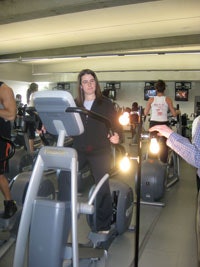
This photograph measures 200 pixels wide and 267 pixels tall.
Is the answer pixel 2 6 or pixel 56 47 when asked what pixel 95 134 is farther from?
pixel 56 47

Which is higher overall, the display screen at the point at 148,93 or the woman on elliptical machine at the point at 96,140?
the display screen at the point at 148,93

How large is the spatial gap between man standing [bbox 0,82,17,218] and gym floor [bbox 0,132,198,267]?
501 millimetres

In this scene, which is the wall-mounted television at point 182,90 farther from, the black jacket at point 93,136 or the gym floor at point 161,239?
the black jacket at point 93,136

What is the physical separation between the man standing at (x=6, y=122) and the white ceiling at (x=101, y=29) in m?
2.59

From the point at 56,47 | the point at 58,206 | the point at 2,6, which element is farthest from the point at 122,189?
the point at 56,47

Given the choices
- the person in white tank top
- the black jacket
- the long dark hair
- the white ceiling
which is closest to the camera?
the black jacket

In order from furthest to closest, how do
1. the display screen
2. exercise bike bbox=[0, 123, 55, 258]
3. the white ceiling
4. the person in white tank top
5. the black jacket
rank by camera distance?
1. the display screen
2. the white ceiling
3. the person in white tank top
4. exercise bike bbox=[0, 123, 55, 258]
5. the black jacket

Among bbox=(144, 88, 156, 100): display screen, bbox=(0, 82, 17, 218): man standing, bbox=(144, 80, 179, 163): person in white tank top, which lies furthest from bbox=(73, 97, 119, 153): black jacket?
bbox=(144, 88, 156, 100): display screen

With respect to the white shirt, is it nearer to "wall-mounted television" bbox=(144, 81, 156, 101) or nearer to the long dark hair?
the long dark hair

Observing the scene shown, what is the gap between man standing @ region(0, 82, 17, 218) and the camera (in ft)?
9.48

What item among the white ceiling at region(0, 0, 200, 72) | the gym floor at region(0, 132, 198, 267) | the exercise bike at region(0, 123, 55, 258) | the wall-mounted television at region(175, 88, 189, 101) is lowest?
the gym floor at region(0, 132, 198, 267)

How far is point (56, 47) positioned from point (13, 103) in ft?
23.1

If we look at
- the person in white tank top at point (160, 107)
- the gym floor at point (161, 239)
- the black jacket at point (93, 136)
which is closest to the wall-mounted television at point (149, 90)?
the person in white tank top at point (160, 107)

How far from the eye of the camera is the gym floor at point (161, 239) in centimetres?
254
